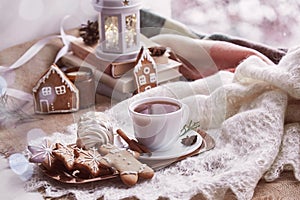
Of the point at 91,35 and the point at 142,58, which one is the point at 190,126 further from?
the point at 91,35

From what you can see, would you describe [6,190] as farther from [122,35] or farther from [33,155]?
[122,35]

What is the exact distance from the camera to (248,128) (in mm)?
936

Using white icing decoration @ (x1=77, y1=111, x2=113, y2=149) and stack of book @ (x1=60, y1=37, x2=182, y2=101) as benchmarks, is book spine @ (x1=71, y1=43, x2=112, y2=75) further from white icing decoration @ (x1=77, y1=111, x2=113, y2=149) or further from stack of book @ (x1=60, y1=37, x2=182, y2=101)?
white icing decoration @ (x1=77, y1=111, x2=113, y2=149)

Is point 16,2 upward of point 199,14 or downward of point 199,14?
upward

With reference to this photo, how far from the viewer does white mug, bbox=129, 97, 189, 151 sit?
888 mm

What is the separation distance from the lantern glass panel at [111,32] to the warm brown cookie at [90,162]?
0.38 meters

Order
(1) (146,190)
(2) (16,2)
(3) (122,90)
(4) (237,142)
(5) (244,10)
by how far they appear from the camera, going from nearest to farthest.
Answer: (1) (146,190)
(4) (237,142)
(3) (122,90)
(2) (16,2)
(5) (244,10)

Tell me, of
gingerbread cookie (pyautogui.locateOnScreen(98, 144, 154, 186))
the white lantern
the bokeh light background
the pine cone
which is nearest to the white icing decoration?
gingerbread cookie (pyautogui.locateOnScreen(98, 144, 154, 186))

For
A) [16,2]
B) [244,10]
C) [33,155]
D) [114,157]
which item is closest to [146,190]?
[114,157]

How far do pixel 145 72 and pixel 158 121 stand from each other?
0.28m

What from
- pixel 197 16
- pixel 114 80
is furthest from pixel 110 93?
pixel 197 16

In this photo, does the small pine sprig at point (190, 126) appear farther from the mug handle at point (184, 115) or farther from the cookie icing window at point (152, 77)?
the cookie icing window at point (152, 77)

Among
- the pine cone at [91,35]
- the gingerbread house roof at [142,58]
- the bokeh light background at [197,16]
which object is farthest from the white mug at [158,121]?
the bokeh light background at [197,16]

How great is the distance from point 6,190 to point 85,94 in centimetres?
32
